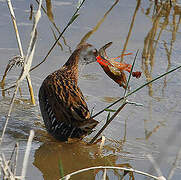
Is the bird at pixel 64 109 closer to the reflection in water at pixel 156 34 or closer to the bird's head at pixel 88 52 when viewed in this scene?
the bird's head at pixel 88 52

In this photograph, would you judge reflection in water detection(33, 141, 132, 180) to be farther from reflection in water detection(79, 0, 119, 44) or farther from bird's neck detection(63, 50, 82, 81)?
reflection in water detection(79, 0, 119, 44)

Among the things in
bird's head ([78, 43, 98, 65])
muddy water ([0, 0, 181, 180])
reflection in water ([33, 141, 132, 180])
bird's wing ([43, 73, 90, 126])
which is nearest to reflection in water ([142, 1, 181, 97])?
muddy water ([0, 0, 181, 180])

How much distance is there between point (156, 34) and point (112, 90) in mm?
1771

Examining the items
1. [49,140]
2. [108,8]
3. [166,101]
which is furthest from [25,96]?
[108,8]

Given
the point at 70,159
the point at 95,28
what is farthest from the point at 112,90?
the point at 95,28

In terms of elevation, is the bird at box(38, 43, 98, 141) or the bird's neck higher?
Answer: the bird's neck

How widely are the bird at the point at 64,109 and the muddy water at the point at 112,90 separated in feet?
0.44

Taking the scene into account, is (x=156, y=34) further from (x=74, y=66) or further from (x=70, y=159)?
(x=70, y=159)

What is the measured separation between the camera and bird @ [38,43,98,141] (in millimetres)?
4289

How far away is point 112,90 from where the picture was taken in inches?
212

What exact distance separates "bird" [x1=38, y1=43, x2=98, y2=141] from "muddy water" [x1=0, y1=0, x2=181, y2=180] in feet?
0.44

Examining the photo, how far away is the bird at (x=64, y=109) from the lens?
14.1 ft

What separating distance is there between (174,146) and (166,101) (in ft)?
3.30

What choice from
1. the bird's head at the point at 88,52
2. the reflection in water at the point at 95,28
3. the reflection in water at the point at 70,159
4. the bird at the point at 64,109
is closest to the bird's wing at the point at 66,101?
the bird at the point at 64,109
